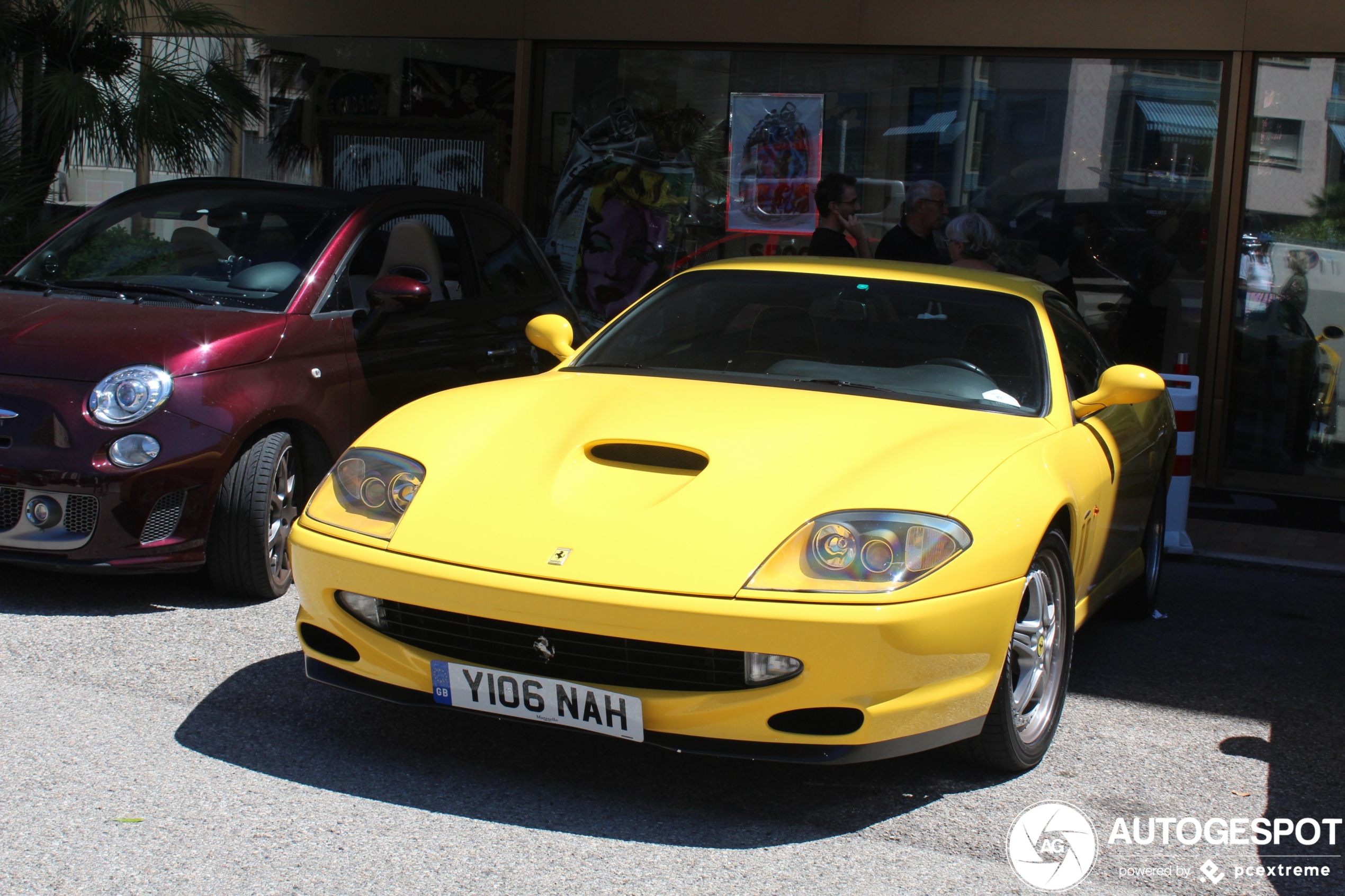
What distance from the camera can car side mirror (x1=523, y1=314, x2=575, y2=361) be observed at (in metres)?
4.79

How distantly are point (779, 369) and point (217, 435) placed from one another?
1.92 m

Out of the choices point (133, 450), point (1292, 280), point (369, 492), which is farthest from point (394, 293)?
point (1292, 280)

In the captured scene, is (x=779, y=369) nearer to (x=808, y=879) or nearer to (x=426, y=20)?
(x=808, y=879)

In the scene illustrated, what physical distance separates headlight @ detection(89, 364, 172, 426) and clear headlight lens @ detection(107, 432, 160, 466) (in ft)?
0.19

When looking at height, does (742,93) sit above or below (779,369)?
above

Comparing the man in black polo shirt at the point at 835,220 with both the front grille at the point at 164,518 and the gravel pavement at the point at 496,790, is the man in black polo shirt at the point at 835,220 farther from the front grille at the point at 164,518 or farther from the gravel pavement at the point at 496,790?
the front grille at the point at 164,518

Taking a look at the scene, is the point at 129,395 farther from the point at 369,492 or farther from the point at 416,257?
the point at 416,257

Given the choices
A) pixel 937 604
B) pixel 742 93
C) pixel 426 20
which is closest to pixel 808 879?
pixel 937 604

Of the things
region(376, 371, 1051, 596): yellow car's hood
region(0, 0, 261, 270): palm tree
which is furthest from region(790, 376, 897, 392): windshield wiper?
region(0, 0, 261, 270): palm tree

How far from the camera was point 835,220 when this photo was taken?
7836mm

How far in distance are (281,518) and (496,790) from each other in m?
2.01

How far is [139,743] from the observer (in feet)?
11.8

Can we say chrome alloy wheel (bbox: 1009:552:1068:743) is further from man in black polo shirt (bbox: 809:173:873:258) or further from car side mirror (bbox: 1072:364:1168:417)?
man in black polo shirt (bbox: 809:173:873:258)

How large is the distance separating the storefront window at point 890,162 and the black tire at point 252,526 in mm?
4729
